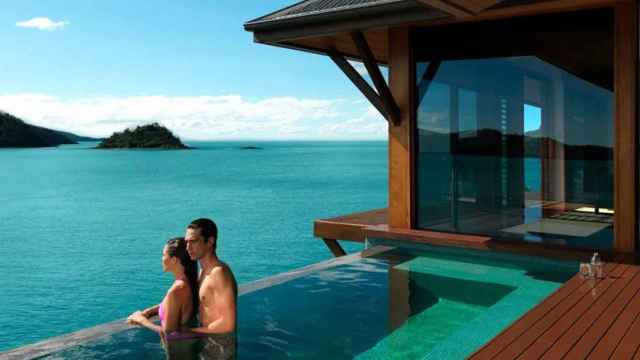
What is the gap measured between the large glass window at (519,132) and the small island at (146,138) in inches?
3545

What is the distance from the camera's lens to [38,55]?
5541cm

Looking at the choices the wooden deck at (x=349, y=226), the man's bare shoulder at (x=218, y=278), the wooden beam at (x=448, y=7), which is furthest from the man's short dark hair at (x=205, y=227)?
the wooden deck at (x=349, y=226)

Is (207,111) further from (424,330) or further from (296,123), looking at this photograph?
(424,330)

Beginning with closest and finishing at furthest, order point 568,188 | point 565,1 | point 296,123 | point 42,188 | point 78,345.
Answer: point 78,345 → point 565,1 → point 568,188 → point 42,188 → point 296,123

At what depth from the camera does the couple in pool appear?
297 cm

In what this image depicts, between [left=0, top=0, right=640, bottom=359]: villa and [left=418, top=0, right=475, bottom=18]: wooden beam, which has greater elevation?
[left=418, top=0, right=475, bottom=18]: wooden beam

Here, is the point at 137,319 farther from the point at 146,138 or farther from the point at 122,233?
the point at 146,138

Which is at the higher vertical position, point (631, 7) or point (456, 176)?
point (631, 7)

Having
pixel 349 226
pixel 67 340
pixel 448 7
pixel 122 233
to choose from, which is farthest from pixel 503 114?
pixel 122 233

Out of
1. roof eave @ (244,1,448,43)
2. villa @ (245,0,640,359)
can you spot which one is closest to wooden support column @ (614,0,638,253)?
villa @ (245,0,640,359)

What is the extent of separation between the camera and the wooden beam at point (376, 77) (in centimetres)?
668

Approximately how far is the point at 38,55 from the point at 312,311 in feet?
190

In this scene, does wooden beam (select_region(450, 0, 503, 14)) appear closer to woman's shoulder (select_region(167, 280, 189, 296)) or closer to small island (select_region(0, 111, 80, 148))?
woman's shoulder (select_region(167, 280, 189, 296))

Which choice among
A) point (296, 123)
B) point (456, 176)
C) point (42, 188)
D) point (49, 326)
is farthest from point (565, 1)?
point (296, 123)
